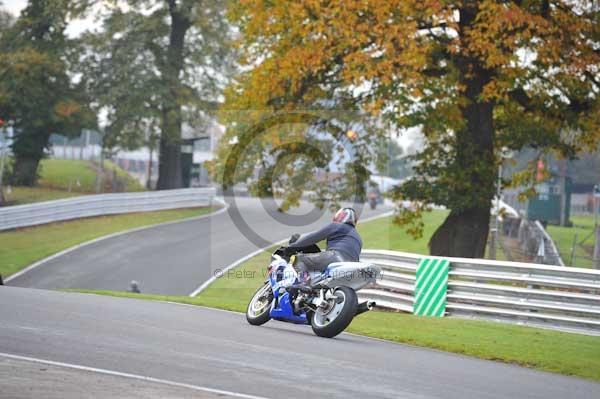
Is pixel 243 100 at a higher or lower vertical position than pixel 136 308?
higher

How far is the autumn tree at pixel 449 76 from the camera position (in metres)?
22.1

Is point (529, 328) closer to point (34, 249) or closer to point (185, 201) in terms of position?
point (34, 249)

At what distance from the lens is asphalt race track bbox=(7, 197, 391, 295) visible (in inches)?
1151

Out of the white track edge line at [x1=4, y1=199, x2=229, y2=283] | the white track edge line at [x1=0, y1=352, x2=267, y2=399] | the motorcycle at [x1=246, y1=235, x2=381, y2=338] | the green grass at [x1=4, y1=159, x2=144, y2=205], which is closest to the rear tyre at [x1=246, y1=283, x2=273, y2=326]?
the motorcycle at [x1=246, y1=235, x2=381, y2=338]

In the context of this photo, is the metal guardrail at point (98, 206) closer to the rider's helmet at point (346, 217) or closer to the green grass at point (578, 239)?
the green grass at point (578, 239)

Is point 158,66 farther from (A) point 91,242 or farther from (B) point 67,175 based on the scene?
(A) point 91,242

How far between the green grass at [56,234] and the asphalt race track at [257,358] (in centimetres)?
1974

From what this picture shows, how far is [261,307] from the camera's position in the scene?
13203mm

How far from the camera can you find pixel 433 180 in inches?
987

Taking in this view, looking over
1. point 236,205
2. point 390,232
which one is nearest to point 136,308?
point 390,232

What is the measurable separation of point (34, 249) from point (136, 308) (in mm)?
21628

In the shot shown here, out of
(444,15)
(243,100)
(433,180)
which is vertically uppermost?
(444,15)

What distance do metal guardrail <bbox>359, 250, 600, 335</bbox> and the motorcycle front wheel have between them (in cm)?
616

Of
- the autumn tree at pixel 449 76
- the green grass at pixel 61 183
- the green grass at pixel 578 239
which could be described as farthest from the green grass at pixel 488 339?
the green grass at pixel 61 183
